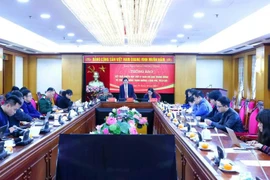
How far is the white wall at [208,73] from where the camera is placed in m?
12.3

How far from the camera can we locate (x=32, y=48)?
10.4m

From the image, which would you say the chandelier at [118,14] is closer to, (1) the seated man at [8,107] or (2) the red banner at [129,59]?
(1) the seated man at [8,107]

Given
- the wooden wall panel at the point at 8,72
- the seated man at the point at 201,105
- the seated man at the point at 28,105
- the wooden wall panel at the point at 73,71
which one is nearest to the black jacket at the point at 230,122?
the seated man at the point at 201,105

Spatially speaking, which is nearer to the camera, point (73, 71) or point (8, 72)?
point (8, 72)

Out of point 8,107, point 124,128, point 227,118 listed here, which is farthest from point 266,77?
point 8,107

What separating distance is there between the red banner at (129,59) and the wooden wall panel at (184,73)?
35 centimetres

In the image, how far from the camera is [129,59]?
12133 mm

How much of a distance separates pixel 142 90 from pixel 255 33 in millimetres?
5731

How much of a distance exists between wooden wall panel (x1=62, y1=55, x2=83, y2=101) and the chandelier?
16.8 feet

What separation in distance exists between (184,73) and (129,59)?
2229mm

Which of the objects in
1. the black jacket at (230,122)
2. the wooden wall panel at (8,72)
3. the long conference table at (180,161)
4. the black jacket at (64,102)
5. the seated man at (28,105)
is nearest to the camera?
the long conference table at (180,161)

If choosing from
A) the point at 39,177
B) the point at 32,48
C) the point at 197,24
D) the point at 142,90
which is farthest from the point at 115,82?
the point at 39,177

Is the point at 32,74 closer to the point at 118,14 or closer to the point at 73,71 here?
the point at 73,71

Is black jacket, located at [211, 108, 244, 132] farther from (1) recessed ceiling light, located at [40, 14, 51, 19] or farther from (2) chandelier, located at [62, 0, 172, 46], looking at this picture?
(1) recessed ceiling light, located at [40, 14, 51, 19]
